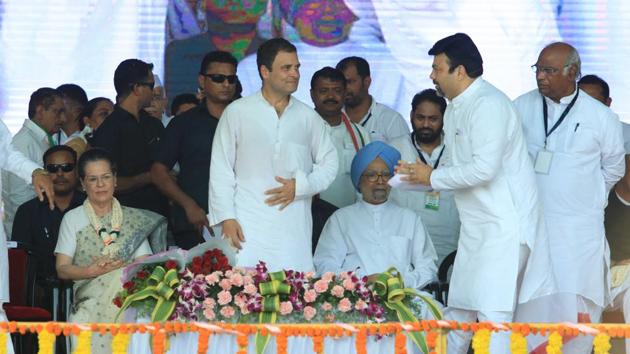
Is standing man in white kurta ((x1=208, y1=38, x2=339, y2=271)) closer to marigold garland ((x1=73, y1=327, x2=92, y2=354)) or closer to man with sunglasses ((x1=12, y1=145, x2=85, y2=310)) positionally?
man with sunglasses ((x1=12, y1=145, x2=85, y2=310))

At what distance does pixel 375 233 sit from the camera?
8867 millimetres

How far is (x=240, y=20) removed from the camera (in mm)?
11336

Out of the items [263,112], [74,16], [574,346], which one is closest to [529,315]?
[574,346]

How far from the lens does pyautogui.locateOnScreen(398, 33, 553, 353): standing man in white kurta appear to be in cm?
771

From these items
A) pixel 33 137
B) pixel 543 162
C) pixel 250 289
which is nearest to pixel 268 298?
pixel 250 289

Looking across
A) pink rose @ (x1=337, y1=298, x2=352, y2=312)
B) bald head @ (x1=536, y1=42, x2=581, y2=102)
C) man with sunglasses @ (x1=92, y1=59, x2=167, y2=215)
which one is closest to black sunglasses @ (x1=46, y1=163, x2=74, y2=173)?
man with sunglasses @ (x1=92, y1=59, x2=167, y2=215)

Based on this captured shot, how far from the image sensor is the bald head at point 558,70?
8500 mm

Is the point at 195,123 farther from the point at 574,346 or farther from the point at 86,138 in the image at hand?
the point at 574,346

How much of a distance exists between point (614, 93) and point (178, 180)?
11.9ft

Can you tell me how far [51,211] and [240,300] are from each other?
2155mm

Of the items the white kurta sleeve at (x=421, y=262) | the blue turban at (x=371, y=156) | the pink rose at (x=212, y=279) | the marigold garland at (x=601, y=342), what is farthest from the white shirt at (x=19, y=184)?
the marigold garland at (x=601, y=342)

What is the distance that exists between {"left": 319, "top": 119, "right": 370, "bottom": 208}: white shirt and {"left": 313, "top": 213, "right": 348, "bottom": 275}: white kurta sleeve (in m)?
0.81

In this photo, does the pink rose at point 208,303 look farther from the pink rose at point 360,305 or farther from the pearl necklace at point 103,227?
the pearl necklace at point 103,227

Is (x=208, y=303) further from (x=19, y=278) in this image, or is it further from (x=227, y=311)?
(x=19, y=278)
